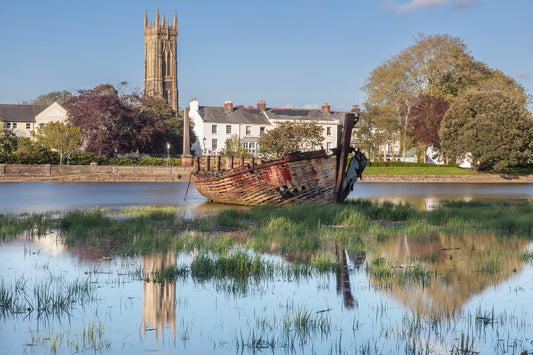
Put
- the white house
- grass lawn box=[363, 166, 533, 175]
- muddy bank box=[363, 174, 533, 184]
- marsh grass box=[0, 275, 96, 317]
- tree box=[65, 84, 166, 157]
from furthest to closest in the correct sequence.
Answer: the white house → tree box=[65, 84, 166, 157] → grass lawn box=[363, 166, 533, 175] → muddy bank box=[363, 174, 533, 184] → marsh grass box=[0, 275, 96, 317]

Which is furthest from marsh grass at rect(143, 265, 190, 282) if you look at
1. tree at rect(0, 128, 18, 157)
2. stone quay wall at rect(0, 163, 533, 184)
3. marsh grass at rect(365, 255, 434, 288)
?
tree at rect(0, 128, 18, 157)

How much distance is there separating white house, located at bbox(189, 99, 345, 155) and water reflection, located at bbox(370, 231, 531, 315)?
230 ft

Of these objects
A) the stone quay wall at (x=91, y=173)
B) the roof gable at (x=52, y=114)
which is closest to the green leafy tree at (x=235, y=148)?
the stone quay wall at (x=91, y=173)

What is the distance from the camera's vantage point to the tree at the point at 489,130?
5641 cm

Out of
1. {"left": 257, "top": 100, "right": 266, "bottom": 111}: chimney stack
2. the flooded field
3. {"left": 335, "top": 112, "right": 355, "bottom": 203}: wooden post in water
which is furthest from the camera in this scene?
{"left": 257, "top": 100, "right": 266, "bottom": 111}: chimney stack

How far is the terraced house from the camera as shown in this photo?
96.9m

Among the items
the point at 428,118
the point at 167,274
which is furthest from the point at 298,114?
the point at 167,274

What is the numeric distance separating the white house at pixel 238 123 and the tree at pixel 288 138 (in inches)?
269

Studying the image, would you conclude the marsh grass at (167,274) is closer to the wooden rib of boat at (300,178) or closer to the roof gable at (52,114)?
the wooden rib of boat at (300,178)

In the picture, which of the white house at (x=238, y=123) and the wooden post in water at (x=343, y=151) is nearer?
the wooden post in water at (x=343, y=151)

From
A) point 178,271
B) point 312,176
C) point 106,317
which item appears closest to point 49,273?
point 178,271

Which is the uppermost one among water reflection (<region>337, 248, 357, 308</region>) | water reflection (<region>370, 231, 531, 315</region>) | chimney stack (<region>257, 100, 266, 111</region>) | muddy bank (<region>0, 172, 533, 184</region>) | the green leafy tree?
chimney stack (<region>257, 100, 266, 111</region>)

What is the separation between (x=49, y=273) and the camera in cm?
938

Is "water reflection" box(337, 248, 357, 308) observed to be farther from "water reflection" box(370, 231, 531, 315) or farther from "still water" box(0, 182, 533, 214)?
"still water" box(0, 182, 533, 214)
